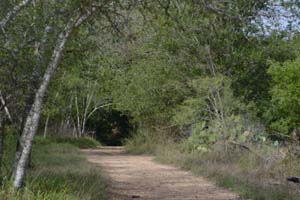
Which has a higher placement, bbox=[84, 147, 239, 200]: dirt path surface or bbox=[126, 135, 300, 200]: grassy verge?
bbox=[126, 135, 300, 200]: grassy verge

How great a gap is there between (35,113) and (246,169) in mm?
8130

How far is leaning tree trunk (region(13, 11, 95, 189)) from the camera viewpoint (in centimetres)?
834

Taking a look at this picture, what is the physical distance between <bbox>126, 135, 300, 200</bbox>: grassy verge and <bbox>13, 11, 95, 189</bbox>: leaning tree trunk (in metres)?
4.83

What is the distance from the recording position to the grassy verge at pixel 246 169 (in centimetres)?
1149

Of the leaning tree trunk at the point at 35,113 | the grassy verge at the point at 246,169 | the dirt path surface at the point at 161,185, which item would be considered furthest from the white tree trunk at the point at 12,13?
the grassy verge at the point at 246,169

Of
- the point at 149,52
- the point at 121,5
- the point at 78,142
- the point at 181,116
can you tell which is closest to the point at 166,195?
the point at 121,5

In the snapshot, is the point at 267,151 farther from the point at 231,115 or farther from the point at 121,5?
the point at 121,5

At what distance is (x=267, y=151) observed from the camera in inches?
613

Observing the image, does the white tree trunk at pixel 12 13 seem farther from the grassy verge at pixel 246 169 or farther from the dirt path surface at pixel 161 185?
the grassy verge at pixel 246 169

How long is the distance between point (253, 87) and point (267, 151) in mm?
6881

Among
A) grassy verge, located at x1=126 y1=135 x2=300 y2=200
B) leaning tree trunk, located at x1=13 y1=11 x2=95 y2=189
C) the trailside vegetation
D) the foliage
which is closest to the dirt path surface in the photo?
grassy verge, located at x1=126 y1=135 x2=300 y2=200

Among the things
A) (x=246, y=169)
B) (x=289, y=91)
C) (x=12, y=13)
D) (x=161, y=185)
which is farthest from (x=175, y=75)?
(x=12, y=13)

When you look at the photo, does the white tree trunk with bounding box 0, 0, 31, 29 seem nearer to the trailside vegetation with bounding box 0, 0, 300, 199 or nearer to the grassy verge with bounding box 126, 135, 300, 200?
the trailside vegetation with bounding box 0, 0, 300, 199

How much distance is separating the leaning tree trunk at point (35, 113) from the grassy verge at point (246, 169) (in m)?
4.83
